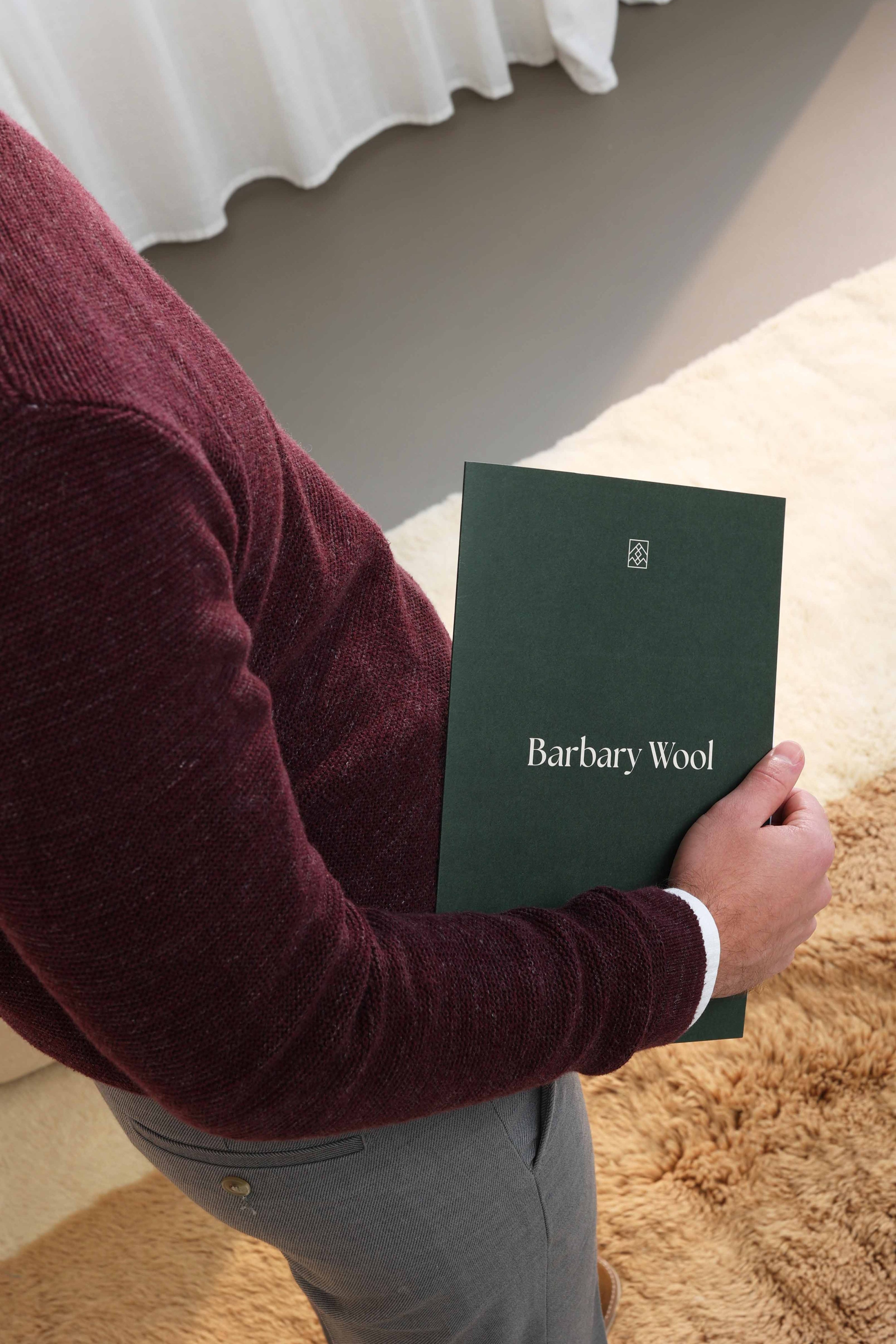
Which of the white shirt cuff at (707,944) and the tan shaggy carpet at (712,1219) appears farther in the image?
the tan shaggy carpet at (712,1219)

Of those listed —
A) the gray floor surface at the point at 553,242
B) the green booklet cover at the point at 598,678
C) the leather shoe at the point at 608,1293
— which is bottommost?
the leather shoe at the point at 608,1293

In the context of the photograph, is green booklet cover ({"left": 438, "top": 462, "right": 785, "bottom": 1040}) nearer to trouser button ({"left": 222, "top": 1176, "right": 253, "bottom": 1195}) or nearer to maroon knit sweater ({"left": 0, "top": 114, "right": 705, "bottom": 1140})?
maroon knit sweater ({"left": 0, "top": 114, "right": 705, "bottom": 1140})

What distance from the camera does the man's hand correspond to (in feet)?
1.66

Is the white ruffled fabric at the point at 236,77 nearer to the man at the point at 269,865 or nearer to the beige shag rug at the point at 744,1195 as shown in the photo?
the beige shag rug at the point at 744,1195

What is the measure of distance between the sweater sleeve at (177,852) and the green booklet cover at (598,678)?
0.41 feet

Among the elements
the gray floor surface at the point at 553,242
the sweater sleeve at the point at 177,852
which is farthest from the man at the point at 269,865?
the gray floor surface at the point at 553,242

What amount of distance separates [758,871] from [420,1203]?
25 centimetres

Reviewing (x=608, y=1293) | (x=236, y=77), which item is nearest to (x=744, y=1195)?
(x=608, y=1293)

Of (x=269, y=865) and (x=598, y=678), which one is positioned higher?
(x=269, y=865)

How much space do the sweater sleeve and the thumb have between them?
20cm

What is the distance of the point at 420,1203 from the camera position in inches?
19.9

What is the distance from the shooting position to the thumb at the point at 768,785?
529mm

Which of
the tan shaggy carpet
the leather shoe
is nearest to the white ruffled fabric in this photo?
the tan shaggy carpet

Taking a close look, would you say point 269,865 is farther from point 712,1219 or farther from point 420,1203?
point 712,1219
